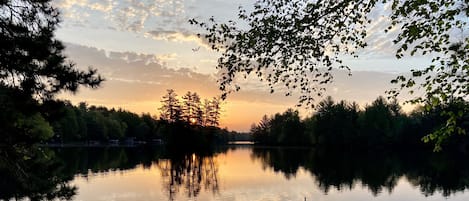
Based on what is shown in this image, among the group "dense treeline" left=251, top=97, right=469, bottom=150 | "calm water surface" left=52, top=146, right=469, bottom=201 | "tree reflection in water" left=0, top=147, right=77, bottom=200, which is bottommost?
"calm water surface" left=52, top=146, right=469, bottom=201

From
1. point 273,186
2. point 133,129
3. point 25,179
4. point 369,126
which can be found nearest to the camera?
point 25,179

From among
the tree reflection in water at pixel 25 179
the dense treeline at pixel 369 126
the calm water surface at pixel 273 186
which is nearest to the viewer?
the tree reflection in water at pixel 25 179

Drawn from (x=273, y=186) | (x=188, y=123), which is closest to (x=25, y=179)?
(x=273, y=186)

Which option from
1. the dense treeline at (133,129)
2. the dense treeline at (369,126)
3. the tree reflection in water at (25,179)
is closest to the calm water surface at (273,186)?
the tree reflection in water at (25,179)

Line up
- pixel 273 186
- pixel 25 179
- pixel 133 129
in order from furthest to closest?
pixel 133 129 < pixel 273 186 < pixel 25 179

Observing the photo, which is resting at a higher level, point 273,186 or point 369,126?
point 369,126

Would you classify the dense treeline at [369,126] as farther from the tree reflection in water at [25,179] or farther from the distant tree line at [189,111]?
the tree reflection in water at [25,179]

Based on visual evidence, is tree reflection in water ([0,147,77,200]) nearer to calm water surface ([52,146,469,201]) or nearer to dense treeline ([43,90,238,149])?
calm water surface ([52,146,469,201])

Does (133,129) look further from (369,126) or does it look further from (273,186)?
(273,186)

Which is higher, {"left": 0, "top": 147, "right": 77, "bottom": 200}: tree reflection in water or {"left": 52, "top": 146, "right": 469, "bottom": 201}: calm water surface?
{"left": 0, "top": 147, "right": 77, "bottom": 200}: tree reflection in water

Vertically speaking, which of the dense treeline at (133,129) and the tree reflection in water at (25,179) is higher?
the dense treeline at (133,129)

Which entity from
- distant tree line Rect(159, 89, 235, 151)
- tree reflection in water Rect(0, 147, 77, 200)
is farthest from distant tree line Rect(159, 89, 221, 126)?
tree reflection in water Rect(0, 147, 77, 200)

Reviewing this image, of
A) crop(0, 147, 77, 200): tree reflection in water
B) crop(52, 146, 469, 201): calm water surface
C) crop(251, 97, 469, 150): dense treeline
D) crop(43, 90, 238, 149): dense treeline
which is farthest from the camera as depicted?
crop(43, 90, 238, 149): dense treeline

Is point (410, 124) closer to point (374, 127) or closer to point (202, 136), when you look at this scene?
point (374, 127)
